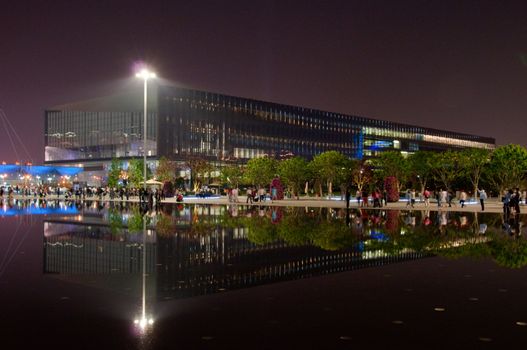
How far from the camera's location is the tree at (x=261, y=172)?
3393 inches

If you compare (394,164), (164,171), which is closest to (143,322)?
(394,164)

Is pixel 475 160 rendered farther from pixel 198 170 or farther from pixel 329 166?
pixel 198 170

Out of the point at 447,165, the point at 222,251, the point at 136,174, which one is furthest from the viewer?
the point at 136,174

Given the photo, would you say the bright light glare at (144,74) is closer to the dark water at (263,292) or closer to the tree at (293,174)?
the dark water at (263,292)

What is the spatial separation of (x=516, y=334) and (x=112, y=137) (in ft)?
406

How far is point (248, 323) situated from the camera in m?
7.86

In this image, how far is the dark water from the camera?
7.26 m

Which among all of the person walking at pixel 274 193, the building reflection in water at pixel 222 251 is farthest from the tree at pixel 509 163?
the building reflection in water at pixel 222 251

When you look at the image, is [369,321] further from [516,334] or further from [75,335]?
[75,335]

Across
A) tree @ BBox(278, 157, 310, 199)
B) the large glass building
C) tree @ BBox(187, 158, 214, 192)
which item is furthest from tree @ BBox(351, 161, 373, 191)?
the large glass building

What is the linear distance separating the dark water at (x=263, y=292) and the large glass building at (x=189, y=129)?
319 feet

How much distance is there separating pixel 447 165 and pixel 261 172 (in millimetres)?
28590

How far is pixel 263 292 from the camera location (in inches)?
402

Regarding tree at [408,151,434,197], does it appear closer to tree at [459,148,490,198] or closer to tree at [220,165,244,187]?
tree at [459,148,490,198]
